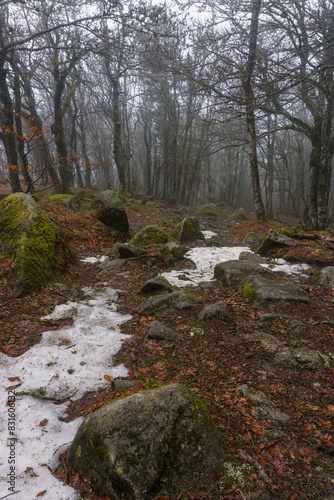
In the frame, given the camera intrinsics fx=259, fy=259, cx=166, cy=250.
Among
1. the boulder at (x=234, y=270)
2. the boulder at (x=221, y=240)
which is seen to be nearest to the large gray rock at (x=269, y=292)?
the boulder at (x=234, y=270)

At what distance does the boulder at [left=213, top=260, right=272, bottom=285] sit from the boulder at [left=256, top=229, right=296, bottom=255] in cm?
189

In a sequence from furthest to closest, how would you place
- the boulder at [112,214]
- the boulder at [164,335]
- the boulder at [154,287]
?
the boulder at [112,214] < the boulder at [154,287] < the boulder at [164,335]

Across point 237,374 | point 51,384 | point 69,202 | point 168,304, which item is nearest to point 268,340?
point 237,374

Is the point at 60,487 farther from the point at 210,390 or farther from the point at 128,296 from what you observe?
the point at 128,296

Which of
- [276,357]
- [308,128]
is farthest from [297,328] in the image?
[308,128]

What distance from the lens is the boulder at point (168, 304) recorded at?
4367 mm

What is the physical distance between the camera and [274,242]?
7.52 m

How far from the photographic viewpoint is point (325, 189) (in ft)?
34.9

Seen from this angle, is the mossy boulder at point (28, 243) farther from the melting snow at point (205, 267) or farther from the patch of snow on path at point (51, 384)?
the melting snow at point (205, 267)

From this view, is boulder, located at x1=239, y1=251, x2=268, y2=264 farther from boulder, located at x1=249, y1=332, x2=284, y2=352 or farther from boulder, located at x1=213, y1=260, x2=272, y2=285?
boulder, located at x1=249, y1=332, x2=284, y2=352

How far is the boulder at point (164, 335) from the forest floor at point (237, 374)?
0.11 m

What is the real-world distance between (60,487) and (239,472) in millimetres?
1207

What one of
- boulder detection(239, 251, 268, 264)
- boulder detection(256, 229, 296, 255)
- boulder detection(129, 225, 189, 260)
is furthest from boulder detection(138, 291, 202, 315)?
boulder detection(256, 229, 296, 255)

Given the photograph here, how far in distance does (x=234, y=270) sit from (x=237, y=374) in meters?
3.03
